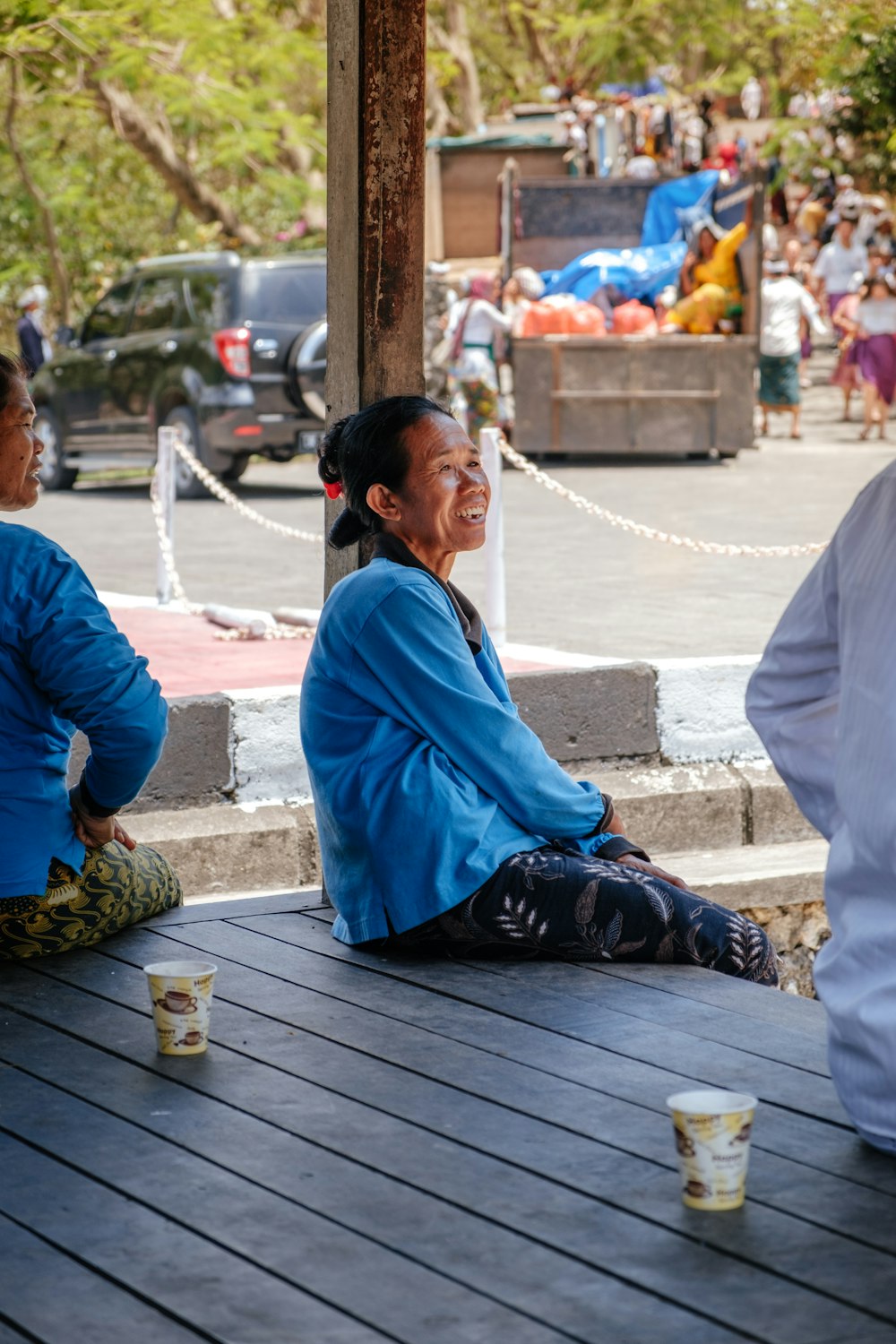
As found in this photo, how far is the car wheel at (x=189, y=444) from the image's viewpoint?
1572 cm

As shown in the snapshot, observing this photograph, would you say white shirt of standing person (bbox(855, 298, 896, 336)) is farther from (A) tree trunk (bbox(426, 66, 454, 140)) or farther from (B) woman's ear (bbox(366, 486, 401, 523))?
(B) woman's ear (bbox(366, 486, 401, 523))

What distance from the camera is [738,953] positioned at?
3.84 m

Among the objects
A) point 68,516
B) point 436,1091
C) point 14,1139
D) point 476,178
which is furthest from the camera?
point 476,178

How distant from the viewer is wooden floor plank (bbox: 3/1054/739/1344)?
2.26 metres

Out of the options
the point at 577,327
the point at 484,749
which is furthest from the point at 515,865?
the point at 577,327

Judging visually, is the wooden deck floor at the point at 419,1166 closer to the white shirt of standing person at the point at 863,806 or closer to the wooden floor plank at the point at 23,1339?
the wooden floor plank at the point at 23,1339

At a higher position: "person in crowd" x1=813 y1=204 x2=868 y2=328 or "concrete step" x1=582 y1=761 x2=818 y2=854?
"person in crowd" x1=813 y1=204 x2=868 y2=328

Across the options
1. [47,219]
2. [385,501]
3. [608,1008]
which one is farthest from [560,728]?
[47,219]

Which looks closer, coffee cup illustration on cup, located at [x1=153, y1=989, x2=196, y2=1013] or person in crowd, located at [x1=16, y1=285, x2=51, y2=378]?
coffee cup illustration on cup, located at [x1=153, y1=989, x2=196, y2=1013]

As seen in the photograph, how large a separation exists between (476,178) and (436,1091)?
20201mm

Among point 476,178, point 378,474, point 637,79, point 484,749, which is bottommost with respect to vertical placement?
point 484,749

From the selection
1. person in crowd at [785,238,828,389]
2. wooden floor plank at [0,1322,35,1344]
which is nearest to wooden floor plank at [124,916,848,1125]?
wooden floor plank at [0,1322,35,1344]

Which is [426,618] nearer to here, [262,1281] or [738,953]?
[738,953]

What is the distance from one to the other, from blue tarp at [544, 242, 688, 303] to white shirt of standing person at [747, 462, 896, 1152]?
16.2 meters
